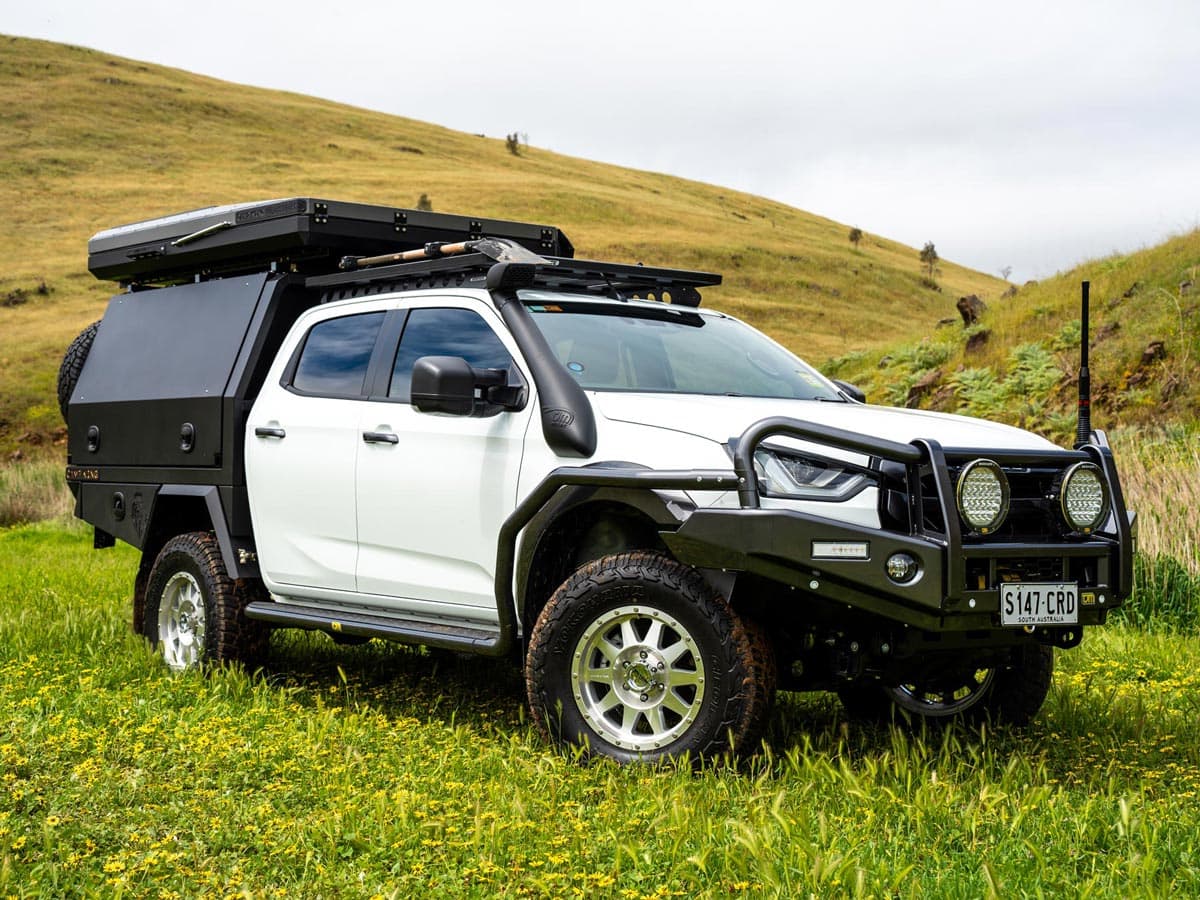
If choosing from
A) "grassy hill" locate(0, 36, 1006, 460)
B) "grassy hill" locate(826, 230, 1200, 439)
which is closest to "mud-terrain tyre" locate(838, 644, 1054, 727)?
"grassy hill" locate(826, 230, 1200, 439)

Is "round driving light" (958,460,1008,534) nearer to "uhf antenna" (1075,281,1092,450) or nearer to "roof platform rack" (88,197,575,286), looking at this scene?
"uhf antenna" (1075,281,1092,450)

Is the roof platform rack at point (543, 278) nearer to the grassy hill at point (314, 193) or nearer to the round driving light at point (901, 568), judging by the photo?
the round driving light at point (901, 568)

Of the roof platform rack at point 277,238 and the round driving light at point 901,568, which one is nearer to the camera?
the round driving light at point 901,568

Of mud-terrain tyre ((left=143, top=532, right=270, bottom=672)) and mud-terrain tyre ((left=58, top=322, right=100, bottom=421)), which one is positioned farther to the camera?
mud-terrain tyre ((left=58, top=322, right=100, bottom=421))

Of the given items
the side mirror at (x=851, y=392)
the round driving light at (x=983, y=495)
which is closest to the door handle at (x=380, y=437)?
the side mirror at (x=851, y=392)

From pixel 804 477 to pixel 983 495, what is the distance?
0.62 meters

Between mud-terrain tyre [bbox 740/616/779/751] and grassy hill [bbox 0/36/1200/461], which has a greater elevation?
grassy hill [bbox 0/36/1200/461]

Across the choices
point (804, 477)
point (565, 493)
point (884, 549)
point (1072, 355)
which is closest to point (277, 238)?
point (565, 493)

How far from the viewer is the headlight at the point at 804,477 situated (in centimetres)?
498

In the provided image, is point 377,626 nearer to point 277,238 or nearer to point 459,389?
point 459,389

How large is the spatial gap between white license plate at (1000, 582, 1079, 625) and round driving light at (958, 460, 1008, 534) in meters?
0.23

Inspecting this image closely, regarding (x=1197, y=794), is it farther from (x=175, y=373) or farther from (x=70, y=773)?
(x=175, y=373)

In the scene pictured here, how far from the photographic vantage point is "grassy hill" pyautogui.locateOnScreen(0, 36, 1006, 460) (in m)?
56.4

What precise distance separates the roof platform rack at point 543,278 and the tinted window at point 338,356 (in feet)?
0.68
